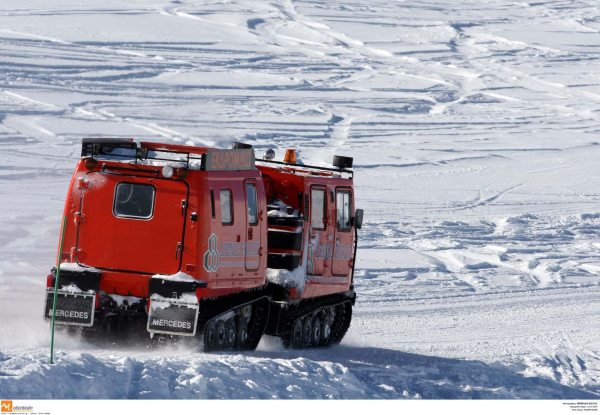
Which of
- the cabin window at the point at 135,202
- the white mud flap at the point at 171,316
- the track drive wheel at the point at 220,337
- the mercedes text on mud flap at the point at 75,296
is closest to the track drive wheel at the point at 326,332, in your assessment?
the track drive wheel at the point at 220,337

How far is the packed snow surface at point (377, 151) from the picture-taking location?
920 centimetres

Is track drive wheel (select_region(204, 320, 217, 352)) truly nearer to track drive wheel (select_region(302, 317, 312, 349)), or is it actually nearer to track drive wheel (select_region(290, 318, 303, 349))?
track drive wheel (select_region(290, 318, 303, 349))

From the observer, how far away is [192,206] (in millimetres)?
9547

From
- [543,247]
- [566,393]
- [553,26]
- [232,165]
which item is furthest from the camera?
[553,26]

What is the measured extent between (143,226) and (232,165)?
1.16 metres

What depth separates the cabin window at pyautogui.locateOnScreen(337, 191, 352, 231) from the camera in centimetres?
1232

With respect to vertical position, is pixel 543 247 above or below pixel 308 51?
below

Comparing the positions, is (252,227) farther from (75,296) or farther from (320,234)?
(75,296)

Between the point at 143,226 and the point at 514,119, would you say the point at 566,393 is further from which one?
the point at 514,119

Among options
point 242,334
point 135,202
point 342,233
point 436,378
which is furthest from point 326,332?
point 135,202

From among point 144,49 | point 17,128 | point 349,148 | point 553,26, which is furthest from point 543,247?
point 553,26

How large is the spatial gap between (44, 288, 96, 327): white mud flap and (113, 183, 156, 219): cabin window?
2.85ft

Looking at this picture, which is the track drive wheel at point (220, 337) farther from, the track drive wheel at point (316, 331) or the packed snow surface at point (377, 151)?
the track drive wheel at point (316, 331)

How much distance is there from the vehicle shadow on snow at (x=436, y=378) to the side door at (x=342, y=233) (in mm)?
1340
